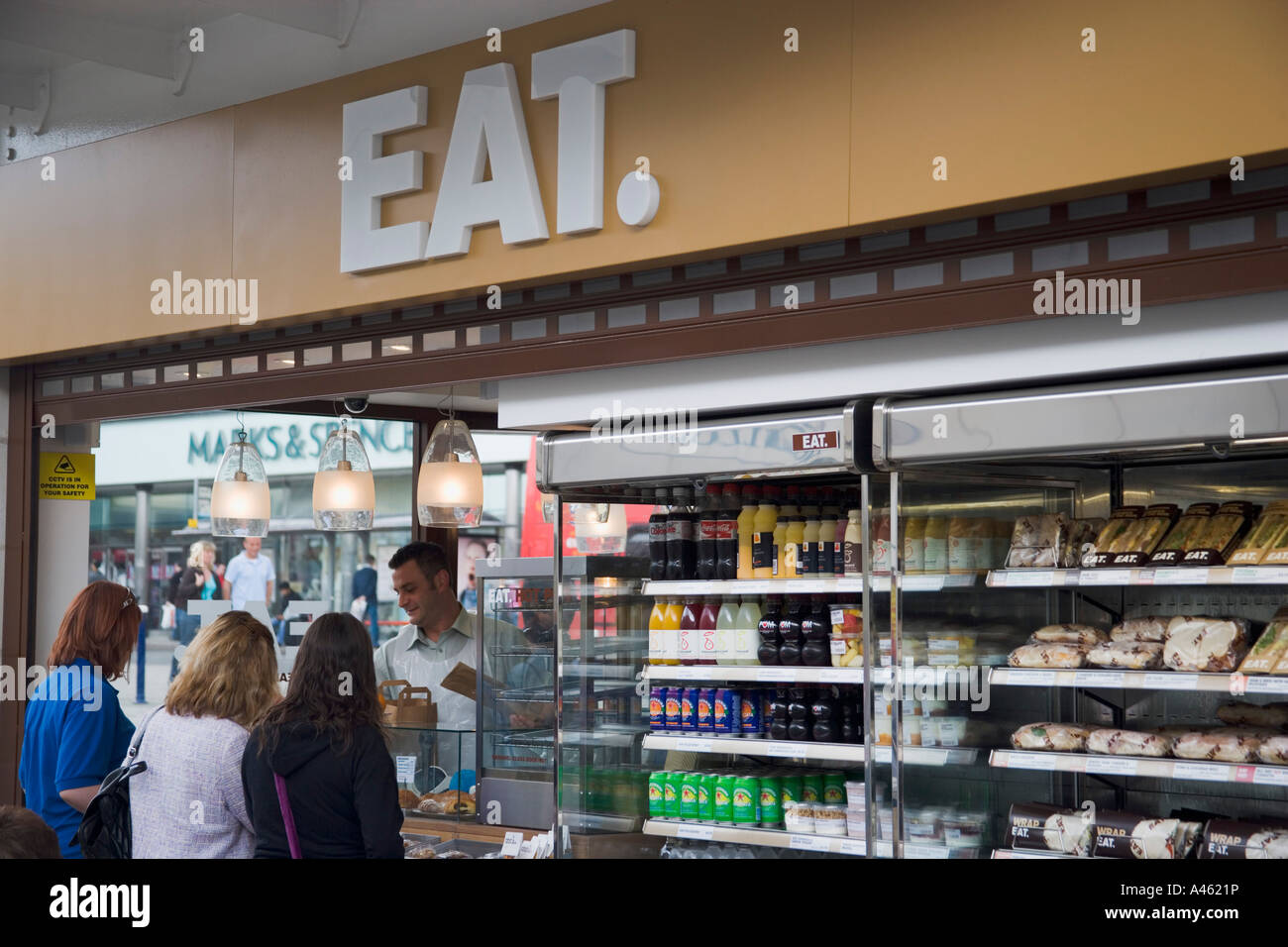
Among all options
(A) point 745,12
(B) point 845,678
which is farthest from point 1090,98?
(B) point 845,678

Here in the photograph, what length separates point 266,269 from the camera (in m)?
4.93

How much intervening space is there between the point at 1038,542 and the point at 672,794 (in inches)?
59.6

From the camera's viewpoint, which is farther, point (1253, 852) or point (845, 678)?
point (845, 678)

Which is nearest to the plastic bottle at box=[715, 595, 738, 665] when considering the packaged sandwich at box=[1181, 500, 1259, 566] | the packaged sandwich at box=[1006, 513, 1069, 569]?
the packaged sandwich at box=[1006, 513, 1069, 569]

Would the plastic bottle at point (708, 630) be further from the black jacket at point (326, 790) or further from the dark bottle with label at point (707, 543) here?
the black jacket at point (326, 790)

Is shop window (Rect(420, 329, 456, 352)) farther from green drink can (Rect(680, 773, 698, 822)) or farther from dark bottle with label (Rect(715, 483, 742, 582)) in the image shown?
green drink can (Rect(680, 773, 698, 822))

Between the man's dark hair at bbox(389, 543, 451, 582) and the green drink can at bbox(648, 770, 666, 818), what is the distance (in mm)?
2062

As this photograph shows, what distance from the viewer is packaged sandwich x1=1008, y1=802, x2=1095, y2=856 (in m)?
3.45

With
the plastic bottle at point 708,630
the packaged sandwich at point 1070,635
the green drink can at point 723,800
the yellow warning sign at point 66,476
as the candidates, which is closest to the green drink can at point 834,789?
the green drink can at point 723,800

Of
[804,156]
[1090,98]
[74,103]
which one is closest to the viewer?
[1090,98]

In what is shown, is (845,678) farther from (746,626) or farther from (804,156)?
(804,156)

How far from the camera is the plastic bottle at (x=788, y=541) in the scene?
160 inches

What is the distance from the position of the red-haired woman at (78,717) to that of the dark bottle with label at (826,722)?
91.8 inches

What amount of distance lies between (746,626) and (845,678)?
0.61 m
